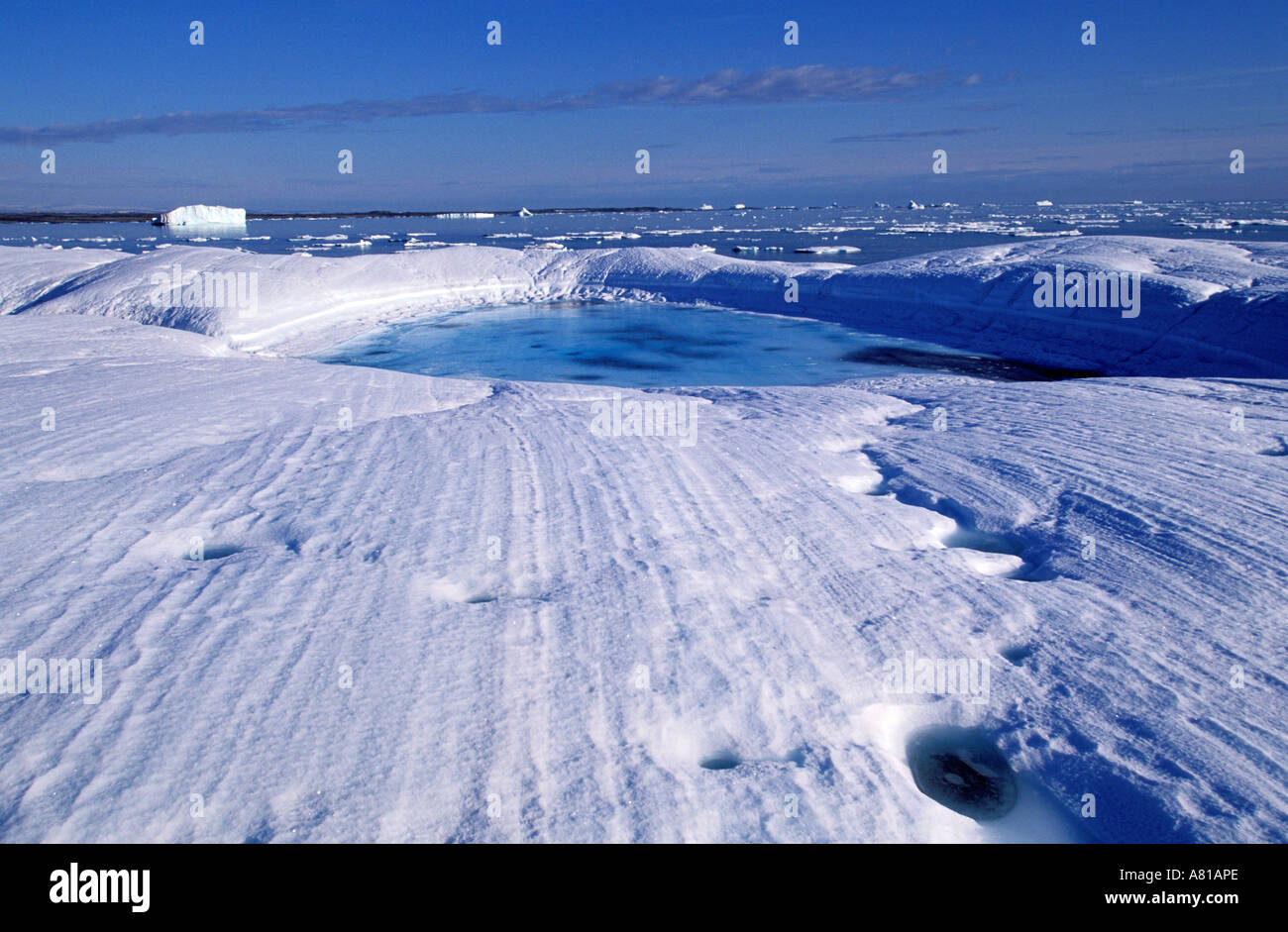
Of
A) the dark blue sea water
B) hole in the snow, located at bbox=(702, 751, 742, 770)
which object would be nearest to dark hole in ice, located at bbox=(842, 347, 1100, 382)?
hole in the snow, located at bbox=(702, 751, 742, 770)

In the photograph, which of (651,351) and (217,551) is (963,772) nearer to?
(217,551)

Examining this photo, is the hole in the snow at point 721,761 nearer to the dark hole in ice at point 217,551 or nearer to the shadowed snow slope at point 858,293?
the dark hole in ice at point 217,551

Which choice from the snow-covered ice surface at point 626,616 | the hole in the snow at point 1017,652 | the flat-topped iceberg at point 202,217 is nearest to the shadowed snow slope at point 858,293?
the snow-covered ice surface at point 626,616

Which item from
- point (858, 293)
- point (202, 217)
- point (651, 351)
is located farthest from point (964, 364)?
point (202, 217)

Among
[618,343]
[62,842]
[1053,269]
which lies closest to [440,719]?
[62,842]

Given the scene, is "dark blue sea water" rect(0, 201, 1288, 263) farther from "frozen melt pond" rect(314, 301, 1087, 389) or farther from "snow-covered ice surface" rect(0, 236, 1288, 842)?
"snow-covered ice surface" rect(0, 236, 1288, 842)
